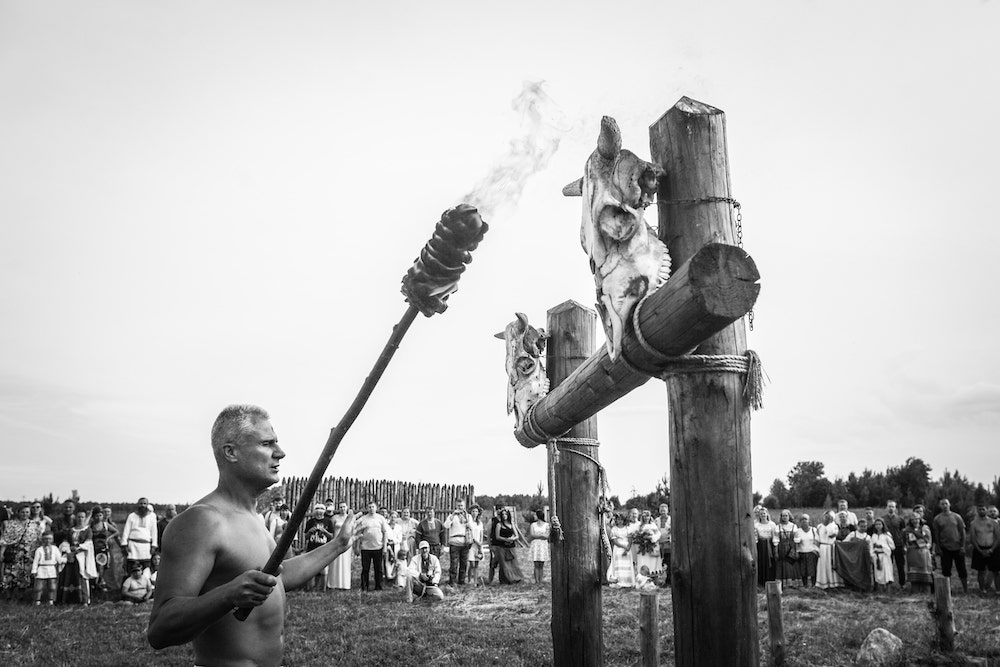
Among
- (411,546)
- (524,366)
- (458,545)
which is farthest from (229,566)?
(411,546)

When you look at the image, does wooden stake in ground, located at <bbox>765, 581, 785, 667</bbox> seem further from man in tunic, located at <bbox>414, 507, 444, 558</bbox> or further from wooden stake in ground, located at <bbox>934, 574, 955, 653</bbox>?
man in tunic, located at <bbox>414, 507, 444, 558</bbox>

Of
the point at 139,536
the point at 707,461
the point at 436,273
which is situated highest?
the point at 436,273

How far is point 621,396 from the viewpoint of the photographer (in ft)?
12.9

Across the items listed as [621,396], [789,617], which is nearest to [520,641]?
[789,617]

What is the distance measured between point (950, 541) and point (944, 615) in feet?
20.5

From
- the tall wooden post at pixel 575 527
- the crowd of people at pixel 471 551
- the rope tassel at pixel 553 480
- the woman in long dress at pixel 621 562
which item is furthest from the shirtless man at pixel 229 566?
the woman in long dress at pixel 621 562

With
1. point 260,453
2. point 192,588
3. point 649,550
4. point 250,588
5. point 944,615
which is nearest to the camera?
point 250,588

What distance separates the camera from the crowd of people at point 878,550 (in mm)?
13875

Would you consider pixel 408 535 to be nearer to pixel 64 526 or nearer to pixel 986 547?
pixel 64 526

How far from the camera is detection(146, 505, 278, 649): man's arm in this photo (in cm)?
271

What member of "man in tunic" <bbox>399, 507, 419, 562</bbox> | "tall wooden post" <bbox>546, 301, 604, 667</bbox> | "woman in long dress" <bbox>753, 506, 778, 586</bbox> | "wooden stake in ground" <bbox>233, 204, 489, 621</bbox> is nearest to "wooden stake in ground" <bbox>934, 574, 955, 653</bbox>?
"woman in long dress" <bbox>753, 506, 778, 586</bbox>

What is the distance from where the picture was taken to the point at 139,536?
13.3m

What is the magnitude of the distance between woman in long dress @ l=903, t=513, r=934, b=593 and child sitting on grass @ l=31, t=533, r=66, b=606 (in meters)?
14.9

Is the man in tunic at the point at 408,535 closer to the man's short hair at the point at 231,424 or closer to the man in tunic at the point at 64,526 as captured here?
the man in tunic at the point at 64,526
